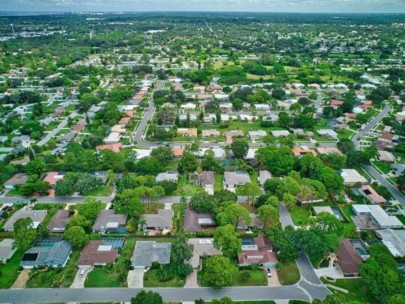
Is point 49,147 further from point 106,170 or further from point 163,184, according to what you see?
point 163,184

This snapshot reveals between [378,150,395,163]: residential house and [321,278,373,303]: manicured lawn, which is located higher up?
[321,278,373,303]: manicured lawn

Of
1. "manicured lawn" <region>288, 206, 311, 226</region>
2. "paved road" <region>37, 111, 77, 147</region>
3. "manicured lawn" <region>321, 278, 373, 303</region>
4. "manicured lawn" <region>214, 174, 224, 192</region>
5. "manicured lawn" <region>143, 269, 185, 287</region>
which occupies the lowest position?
"paved road" <region>37, 111, 77, 147</region>

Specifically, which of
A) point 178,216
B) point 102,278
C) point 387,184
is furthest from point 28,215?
point 387,184

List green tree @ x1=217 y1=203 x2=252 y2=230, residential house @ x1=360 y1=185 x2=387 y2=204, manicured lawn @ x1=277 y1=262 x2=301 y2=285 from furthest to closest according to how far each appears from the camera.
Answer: residential house @ x1=360 y1=185 x2=387 y2=204, green tree @ x1=217 y1=203 x2=252 y2=230, manicured lawn @ x1=277 y1=262 x2=301 y2=285

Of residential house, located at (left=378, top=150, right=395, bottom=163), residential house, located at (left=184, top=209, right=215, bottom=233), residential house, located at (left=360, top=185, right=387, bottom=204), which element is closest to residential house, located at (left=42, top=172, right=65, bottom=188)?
residential house, located at (left=184, top=209, right=215, bottom=233)

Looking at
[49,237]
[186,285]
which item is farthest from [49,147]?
[186,285]

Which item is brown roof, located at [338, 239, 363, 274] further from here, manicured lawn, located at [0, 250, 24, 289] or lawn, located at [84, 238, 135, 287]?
manicured lawn, located at [0, 250, 24, 289]

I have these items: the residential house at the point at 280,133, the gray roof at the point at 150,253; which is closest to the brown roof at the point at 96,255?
the gray roof at the point at 150,253

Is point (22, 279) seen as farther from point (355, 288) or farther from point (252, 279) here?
point (355, 288)
